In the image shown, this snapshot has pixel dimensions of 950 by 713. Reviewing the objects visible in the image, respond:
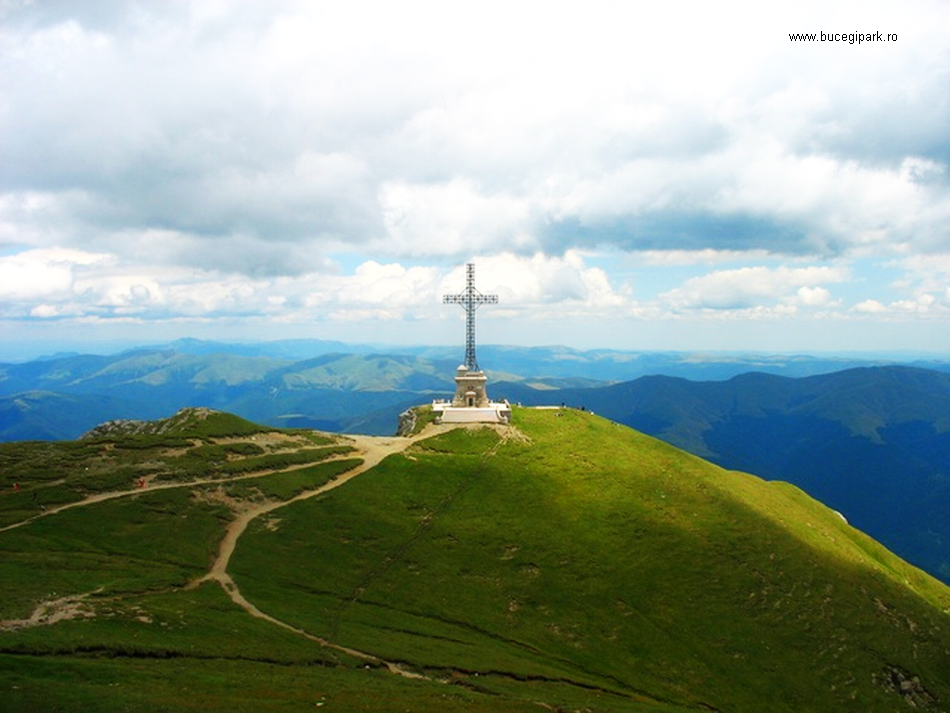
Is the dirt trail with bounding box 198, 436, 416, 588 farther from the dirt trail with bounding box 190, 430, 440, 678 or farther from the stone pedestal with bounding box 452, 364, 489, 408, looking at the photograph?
the stone pedestal with bounding box 452, 364, 489, 408

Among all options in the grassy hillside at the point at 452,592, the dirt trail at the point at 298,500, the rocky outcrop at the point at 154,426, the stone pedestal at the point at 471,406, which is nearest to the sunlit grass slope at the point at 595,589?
the grassy hillside at the point at 452,592

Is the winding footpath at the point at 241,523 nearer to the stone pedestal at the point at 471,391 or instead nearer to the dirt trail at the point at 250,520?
the dirt trail at the point at 250,520

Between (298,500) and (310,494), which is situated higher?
(310,494)

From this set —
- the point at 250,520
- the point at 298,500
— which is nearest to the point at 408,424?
the point at 298,500

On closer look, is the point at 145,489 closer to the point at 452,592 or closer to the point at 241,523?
the point at 241,523

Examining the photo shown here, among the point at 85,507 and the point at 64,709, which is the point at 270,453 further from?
the point at 64,709

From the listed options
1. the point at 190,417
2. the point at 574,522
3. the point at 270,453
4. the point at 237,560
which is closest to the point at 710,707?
the point at 574,522

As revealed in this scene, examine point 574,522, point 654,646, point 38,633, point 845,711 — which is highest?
point 38,633
